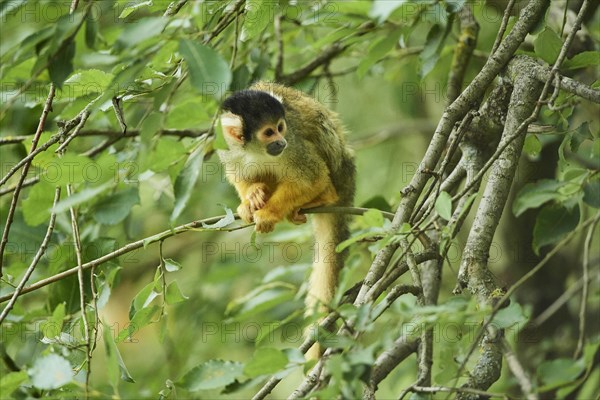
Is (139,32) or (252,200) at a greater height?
(139,32)

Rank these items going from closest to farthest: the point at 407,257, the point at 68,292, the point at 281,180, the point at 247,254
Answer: the point at 407,257, the point at 68,292, the point at 281,180, the point at 247,254

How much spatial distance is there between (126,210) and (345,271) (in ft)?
3.59

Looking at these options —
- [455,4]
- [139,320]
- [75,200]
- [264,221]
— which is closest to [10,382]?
[75,200]

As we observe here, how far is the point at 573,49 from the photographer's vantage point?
12.4ft

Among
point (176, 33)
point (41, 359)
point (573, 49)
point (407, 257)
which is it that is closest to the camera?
point (41, 359)

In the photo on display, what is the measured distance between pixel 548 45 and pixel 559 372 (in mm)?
1499

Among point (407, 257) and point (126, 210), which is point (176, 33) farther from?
point (407, 257)

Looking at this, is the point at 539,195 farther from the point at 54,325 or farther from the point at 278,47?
the point at 278,47

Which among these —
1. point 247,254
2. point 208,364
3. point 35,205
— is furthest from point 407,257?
point 247,254

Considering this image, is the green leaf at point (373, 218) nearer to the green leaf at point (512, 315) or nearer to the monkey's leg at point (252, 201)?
the green leaf at point (512, 315)

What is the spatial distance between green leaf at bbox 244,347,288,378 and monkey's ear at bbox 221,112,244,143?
235 cm

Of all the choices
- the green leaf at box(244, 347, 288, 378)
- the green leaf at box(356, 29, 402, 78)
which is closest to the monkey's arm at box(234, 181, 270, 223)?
the green leaf at box(356, 29, 402, 78)

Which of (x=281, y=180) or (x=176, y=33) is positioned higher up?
(x=176, y=33)

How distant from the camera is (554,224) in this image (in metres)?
2.35
